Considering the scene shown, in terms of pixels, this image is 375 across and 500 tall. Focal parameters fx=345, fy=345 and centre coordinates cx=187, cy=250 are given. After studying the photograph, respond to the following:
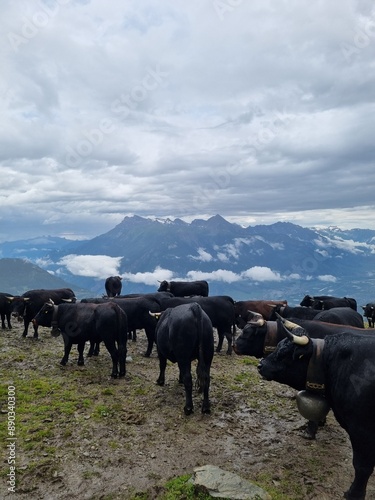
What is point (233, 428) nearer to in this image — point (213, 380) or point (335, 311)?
point (213, 380)

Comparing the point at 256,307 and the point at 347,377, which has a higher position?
the point at 347,377

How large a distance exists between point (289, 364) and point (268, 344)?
6.43 ft

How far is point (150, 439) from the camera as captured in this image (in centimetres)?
811

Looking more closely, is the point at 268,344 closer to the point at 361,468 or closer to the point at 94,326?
the point at 361,468

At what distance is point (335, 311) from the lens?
43.6 ft

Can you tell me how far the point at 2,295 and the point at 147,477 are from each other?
1604 cm

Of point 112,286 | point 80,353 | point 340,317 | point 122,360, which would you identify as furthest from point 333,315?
point 112,286

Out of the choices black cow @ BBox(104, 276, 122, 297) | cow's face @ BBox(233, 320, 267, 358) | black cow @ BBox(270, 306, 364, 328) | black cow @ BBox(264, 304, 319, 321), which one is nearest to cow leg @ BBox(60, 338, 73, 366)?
cow's face @ BBox(233, 320, 267, 358)

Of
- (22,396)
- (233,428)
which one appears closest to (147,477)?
(233,428)

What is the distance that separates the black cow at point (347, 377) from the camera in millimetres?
5539

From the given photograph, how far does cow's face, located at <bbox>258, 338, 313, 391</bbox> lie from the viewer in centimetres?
619

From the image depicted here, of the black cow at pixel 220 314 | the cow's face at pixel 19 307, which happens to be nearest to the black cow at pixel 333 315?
the black cow at pixel 220 314

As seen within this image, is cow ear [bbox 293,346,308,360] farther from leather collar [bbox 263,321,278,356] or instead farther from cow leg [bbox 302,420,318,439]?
cow leg [bbox 302,420,318,439]

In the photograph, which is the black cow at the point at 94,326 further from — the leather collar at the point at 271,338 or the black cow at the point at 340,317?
the black cow at the point at 340,317
